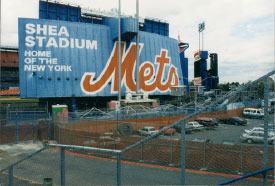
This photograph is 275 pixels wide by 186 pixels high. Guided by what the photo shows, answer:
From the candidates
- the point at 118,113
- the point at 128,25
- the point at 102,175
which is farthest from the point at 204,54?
the point at 102,175

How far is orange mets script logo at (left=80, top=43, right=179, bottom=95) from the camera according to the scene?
39.6 metres

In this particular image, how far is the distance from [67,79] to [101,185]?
30.7 metres

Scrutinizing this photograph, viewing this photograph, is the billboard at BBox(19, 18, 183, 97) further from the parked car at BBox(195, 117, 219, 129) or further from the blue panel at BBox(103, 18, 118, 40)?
the parked car at BBox(195, 117, 219, 129)

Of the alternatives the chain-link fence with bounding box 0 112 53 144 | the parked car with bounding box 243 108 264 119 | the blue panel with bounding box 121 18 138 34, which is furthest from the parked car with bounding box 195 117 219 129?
the blue panel with bounding box 121 18 138 34

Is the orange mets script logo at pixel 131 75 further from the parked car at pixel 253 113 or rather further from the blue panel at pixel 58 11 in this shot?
the parked car at pixel 253 113

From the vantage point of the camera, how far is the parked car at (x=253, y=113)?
16.3 feet

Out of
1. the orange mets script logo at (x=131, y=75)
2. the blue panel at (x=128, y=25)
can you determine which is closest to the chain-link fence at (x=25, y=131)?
the orange mets script logo at (x=131, y=75)

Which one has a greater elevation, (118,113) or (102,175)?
(118,113)

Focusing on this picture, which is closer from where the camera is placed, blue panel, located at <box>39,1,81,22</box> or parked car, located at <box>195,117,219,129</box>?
parked car, located at <box>195,117,219,129</box>

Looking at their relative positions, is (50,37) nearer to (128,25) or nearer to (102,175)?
(128,25)

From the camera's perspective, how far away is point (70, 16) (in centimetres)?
5059

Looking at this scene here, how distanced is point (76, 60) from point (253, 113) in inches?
1405

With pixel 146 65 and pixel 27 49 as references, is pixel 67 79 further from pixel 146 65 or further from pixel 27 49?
pixel 146 65

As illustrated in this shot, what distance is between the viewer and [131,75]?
44.0m
